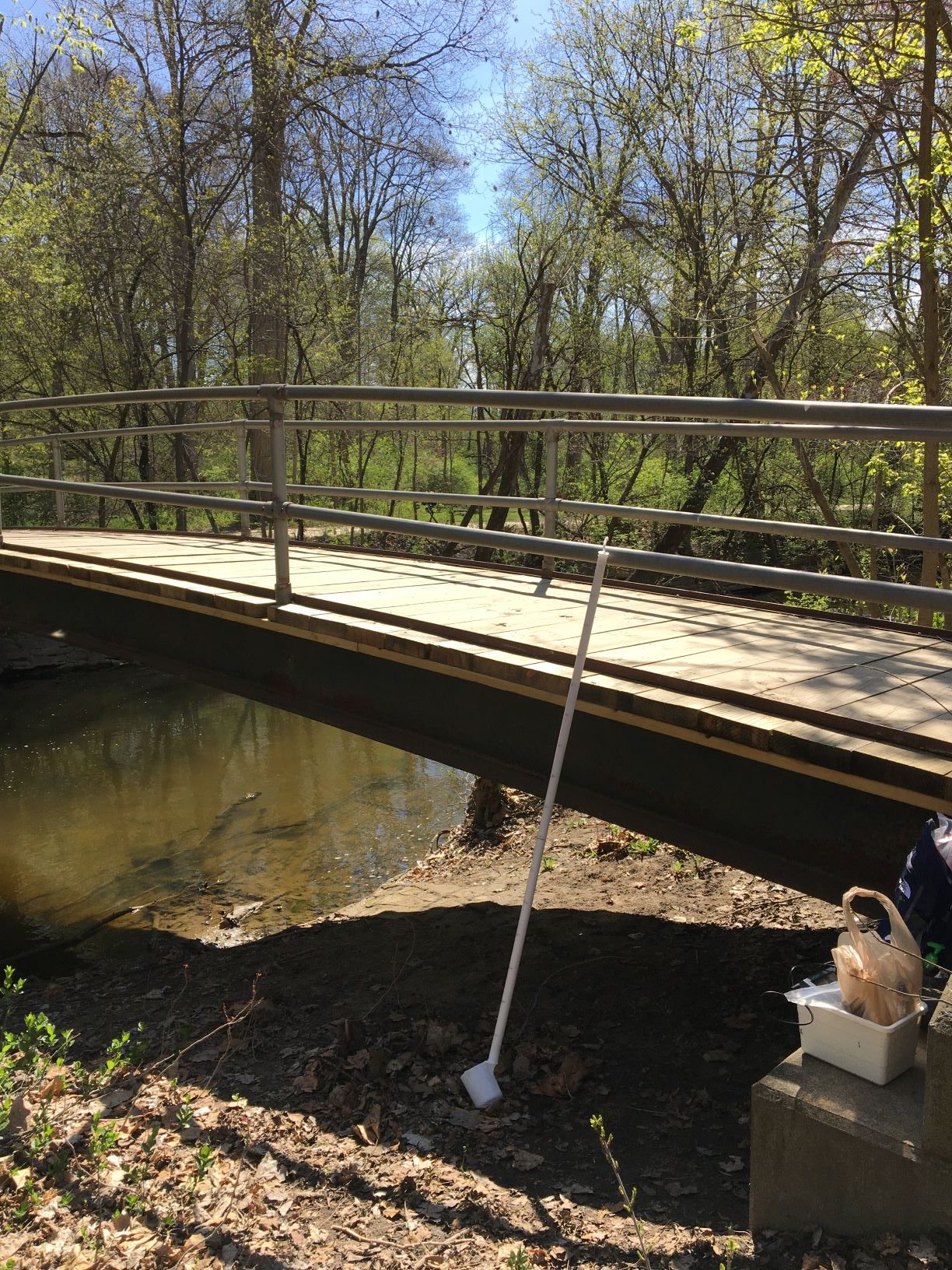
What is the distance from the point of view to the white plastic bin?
7.54 ft

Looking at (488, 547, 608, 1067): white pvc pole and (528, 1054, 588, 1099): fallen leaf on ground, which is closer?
(488, 547, 608, 1067): white pvc pole

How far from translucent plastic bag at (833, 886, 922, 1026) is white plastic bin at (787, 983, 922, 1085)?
0.02 metres

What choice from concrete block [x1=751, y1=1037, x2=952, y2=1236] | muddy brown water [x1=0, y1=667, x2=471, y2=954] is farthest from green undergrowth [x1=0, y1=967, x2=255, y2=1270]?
muddy brown water [x1=0, y1=667, x2=471, y2=954]

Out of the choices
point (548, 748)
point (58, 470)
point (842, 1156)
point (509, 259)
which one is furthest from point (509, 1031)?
point (509, 259)

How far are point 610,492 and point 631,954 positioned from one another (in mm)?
13500

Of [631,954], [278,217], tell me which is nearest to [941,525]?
[631,954]

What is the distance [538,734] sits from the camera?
3973mm

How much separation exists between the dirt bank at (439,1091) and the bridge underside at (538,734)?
40.4 inches

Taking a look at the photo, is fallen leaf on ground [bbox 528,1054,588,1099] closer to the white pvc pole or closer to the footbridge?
the white pvc pole

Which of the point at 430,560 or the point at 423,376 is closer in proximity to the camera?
the point at 430,560

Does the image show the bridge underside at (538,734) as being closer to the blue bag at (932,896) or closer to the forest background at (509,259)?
the blue bag at (932,896)

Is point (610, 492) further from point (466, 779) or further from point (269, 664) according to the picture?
point (269, 664)

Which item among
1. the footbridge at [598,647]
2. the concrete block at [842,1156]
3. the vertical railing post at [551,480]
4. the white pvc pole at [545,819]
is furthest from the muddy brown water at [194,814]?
the concrete block at [842,1156]

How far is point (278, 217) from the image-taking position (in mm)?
17719
